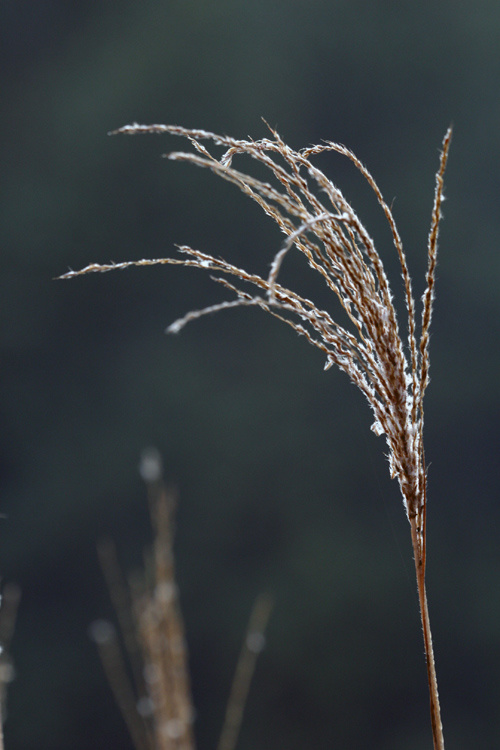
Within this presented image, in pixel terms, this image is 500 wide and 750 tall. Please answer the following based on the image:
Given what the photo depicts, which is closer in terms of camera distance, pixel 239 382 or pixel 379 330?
pixel 379 330

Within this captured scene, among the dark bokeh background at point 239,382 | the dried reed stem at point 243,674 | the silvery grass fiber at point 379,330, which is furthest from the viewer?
the dark bokeh background at point 239,382

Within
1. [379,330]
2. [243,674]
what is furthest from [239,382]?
[379,330]

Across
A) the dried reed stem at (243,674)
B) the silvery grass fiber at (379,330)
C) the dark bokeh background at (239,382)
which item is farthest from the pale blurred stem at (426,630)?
the dark bokeh background at (239,382)

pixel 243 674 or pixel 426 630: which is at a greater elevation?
pixel 426 630

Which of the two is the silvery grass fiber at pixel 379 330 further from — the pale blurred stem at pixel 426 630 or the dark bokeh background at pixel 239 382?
the dark bokeh background at pixel 239 382

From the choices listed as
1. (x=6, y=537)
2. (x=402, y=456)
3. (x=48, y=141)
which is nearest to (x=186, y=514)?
(x=6, y=537)

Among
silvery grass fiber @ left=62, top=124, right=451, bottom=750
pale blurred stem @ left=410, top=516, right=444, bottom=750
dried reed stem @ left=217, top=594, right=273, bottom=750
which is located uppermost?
silvery grass fiber @ left=62, top=124, right=451, bottom=750

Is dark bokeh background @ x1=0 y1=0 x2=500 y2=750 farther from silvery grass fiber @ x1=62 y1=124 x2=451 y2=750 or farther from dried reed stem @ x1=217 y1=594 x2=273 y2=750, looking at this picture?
silvery grass fiber @ x1=62 y1=124 x2=451 y2=750

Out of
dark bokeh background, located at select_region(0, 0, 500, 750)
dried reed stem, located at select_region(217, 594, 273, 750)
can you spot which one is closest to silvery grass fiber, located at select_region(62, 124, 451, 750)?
dried reed stem, located at select_region(217, 594, 273, 750)

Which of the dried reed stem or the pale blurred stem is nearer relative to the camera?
the pale blurred stem

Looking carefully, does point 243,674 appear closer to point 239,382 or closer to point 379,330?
point 239,382
